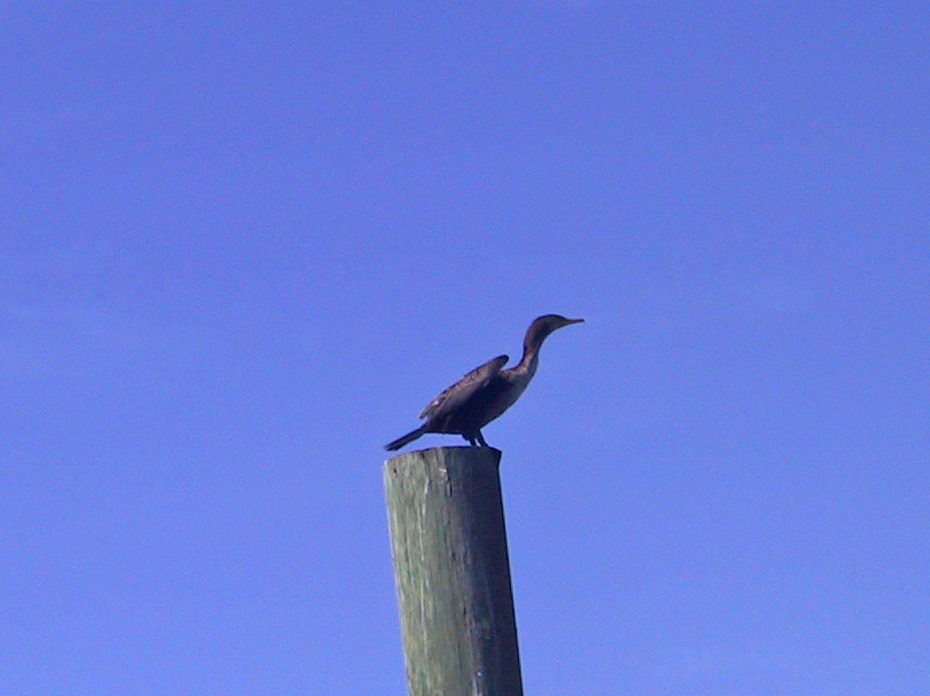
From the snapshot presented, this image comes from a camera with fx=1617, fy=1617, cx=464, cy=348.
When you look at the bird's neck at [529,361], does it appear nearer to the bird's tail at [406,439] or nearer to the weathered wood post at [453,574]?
the bird's tail at [406,439]

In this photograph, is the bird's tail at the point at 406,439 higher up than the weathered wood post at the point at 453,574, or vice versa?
the bird's tail at the point at 406,439

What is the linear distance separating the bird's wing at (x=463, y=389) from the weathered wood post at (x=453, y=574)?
4.56 meters

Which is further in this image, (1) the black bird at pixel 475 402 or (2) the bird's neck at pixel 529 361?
(2) the bird's neck at pixel 529 361

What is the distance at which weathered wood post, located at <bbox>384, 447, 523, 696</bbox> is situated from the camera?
4.85 m

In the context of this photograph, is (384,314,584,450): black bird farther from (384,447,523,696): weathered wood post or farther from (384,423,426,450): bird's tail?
(384,447,523,696): weathered wood post

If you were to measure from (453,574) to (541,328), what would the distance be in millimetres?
5875

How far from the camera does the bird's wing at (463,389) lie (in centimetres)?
972

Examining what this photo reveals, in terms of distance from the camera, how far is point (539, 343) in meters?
10.6

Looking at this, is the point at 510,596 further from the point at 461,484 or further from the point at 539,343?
the point at 539,343

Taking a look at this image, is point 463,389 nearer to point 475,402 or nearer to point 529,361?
point 475,402

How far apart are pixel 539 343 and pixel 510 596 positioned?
5637 mm

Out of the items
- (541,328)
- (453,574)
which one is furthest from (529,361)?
(453,574)

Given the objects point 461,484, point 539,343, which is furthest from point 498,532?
point 539,343

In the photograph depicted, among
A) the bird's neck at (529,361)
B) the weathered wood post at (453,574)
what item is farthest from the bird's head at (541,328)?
the weathered wood post at (453,574)
